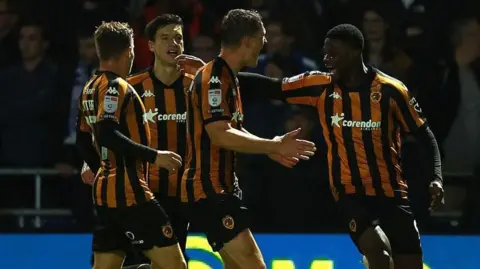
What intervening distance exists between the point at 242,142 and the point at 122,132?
0.62 m

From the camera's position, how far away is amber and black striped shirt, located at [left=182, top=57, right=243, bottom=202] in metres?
6.89

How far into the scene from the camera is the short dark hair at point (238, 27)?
7042 mm

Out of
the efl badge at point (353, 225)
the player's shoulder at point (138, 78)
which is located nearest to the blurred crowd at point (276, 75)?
Answer: the player's shoulder at point (138, 78)

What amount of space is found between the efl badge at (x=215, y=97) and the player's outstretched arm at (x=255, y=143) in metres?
0.10

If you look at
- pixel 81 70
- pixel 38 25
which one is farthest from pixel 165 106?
pixel 38 25

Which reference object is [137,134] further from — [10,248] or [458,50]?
[458,50]

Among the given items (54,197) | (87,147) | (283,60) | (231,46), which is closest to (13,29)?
(54,197)

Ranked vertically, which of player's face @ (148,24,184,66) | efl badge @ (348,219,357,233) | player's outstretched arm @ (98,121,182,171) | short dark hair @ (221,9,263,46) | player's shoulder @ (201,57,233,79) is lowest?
efl badge @ (348,219,357,233)

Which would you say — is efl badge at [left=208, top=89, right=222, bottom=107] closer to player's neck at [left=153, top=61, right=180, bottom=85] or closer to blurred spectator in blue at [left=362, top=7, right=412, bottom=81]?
player's neck at [left=153, top=61, right=180, bottom=85]

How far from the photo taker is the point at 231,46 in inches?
277

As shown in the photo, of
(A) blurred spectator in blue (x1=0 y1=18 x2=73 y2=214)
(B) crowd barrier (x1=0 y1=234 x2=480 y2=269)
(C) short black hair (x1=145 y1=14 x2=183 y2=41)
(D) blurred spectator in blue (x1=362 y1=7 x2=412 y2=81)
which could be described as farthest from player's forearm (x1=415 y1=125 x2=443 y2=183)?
(A) blurred spectator in blue (x1=0 y1=18 x2=73 y2=214)

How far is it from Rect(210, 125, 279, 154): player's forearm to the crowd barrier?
2.68m

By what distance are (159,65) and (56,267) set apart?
2.23m

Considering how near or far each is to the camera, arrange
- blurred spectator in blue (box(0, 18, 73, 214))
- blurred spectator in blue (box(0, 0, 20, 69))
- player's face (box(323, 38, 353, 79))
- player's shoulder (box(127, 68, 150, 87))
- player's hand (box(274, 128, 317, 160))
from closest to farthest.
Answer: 1. player's hand (box(274, 128, 317, 160))
2. player's face (box(323, 38, 353, 79))
3. player's shoulder (box(127, 68, 150, 87))
4. blurred spectator in blue (box(0, 18, 73, 214))
5. blurred spectator in blue (box(0, 0, 20, 69))
